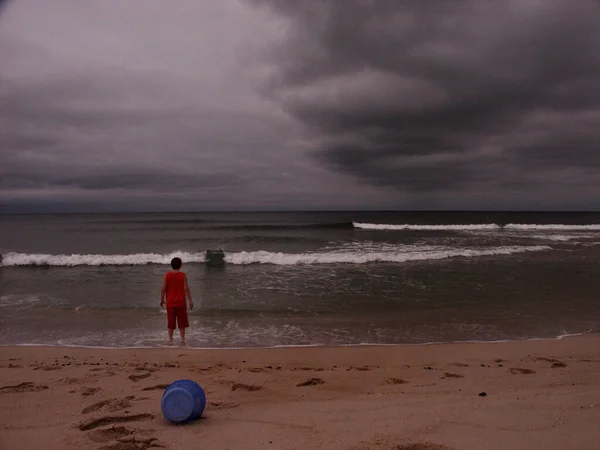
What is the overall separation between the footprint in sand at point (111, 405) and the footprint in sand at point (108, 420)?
0.90 ft

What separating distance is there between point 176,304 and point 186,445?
14.8ft

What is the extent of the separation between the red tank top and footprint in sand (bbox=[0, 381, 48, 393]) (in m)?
2.70

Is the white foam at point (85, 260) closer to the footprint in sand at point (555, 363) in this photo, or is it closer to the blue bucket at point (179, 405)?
the footprint in sand at point (555, 363)

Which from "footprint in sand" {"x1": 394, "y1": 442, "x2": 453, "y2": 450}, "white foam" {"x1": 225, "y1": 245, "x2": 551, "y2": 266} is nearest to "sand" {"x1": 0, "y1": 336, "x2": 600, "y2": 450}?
"footprint in sand" {"x1": 394, "y1": 442, "x2": 453, "y2": 450}

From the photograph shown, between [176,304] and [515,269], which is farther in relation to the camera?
[515,269]

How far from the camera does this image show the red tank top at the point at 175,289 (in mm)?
7738

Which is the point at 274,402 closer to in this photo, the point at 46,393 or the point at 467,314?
the point at 46,393

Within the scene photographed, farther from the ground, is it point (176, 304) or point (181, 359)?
point (176, 304)

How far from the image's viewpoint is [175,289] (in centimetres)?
780

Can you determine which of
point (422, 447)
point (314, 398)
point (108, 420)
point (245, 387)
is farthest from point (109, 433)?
point (422, 447)

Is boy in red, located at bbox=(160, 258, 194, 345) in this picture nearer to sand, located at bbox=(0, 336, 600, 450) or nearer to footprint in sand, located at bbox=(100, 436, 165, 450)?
sand, located at bbox=(0, 336, 600, 450)

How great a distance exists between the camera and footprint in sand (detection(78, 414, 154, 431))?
3.89 meters

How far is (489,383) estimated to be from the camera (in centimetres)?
523

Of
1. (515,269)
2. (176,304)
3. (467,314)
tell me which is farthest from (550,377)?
(515,269)
